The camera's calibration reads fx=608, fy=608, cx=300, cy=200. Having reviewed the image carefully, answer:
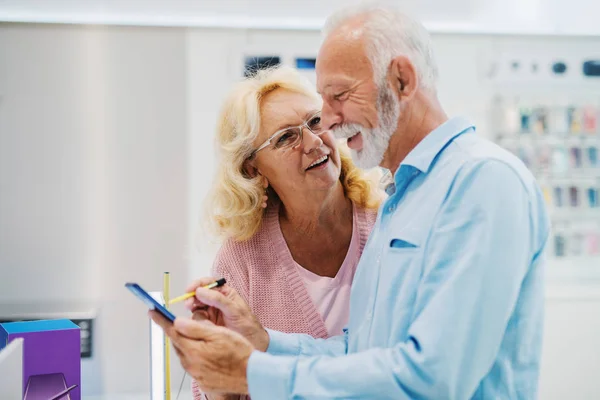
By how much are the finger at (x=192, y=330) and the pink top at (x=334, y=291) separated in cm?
62

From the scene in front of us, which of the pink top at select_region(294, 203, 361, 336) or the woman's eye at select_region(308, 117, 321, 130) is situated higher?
the woman's eye at select_region(308, 117, 321, 130)

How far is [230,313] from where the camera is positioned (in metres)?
1.45

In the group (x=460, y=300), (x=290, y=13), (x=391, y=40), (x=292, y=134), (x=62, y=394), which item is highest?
(x=290, y=13)

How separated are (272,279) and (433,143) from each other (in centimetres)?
76

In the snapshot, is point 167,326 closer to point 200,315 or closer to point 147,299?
point 147,299

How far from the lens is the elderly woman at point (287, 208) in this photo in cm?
171

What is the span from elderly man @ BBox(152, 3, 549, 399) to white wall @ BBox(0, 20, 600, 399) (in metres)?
1.84

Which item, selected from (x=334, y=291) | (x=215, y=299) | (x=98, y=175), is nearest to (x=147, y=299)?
(x=215, y=299)

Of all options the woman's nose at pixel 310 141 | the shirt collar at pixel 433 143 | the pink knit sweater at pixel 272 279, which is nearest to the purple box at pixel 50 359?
the pink knit sweater at pixel 272 279

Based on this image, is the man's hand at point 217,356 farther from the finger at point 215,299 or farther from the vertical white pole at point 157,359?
the vertical white pole at point 157,359

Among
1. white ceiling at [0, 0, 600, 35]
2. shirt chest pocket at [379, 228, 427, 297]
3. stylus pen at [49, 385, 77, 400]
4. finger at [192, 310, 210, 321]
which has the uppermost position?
white ceiling at [0, 0, 600, 35]

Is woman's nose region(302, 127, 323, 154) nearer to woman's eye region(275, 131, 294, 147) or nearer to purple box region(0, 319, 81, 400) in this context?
woman's eye region(275, 131, 294, 147)

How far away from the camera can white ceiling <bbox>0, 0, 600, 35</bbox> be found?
9.69 ft

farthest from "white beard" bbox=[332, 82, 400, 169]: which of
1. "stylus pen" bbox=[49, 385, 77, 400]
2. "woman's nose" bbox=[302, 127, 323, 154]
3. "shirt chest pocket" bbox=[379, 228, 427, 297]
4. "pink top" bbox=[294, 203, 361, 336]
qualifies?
"stylus pen" bbox=[49, 385, 77, 400]
